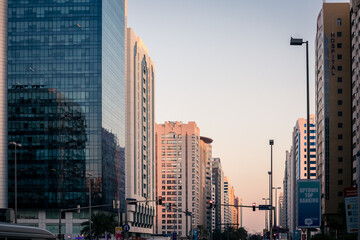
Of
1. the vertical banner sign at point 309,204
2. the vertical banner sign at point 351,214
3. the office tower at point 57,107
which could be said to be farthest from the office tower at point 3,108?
the vertical banner sign at point 309,204

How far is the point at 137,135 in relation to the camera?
184250 millimetres

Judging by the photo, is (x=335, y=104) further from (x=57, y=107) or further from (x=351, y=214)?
(x=351, y=214)

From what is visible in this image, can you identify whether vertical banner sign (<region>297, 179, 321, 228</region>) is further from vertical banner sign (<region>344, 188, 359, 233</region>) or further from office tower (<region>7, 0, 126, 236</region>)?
office tower (<region>7, 0, 126, 236</region>)

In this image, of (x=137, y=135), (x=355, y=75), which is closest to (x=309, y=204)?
(x=355, y=75)

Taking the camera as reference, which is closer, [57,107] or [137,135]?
[57,107]

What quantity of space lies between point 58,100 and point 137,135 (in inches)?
1557

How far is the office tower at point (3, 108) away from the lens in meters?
147

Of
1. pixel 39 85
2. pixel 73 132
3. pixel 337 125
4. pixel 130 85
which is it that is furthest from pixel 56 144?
pixel 337 125

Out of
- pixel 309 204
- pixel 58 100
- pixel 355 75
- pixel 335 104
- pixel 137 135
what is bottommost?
pixel 309 204

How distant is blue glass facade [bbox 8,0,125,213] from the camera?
14725 cm

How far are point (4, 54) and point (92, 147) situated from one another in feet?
102

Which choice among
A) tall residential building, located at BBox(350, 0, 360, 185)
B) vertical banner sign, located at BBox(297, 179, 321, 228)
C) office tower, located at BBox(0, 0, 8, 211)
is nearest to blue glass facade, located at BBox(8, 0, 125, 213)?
office tower, located at BBox(0, 0, 8, 211)

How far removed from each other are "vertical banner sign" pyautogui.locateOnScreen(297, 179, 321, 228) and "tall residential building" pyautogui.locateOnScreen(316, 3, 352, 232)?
118557 millimetres

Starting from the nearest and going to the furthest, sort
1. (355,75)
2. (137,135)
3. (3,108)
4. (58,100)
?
(355,75) < (3,108) < (58,100) < (137,135)
